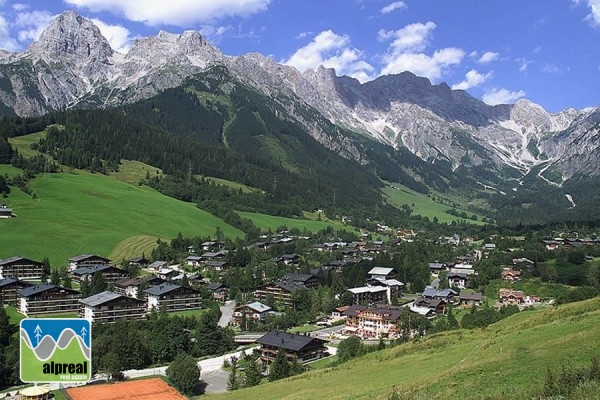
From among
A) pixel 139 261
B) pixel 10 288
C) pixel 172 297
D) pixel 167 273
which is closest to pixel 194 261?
pixel 139 261

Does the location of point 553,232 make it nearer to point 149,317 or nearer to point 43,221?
point 149,317

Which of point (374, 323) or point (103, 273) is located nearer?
point (374, 323)

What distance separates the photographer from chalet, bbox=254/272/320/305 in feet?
367

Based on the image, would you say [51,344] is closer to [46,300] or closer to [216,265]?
[46,300]

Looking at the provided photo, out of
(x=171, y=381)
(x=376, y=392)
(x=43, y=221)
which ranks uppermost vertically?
(x=43, y=221)

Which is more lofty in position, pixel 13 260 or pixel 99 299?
pixel 13 260

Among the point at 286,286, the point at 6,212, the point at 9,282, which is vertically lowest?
the point at 286,286

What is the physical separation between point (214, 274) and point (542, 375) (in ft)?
348

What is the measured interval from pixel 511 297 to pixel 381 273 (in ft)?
103

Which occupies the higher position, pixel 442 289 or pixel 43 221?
pixel 43 221

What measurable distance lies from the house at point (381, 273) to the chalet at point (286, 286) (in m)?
12.7

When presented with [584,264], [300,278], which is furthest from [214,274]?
[584,264]

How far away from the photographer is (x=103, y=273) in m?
117

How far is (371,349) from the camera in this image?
68938 millimetres
